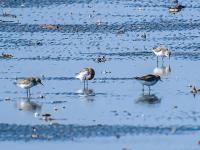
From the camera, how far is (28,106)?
24.5 metres

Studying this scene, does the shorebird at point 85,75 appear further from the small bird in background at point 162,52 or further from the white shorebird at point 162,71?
the small bird in background at point 162,52

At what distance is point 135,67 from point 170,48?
5.15 metres

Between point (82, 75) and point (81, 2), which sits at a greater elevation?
point (82, 75)

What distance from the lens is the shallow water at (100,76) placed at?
830 inches

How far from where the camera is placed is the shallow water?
21078 mm

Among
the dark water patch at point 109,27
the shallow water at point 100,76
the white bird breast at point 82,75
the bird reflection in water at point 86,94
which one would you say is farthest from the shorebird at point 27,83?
the dark water patch at point 109,27

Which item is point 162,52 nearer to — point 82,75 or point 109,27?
point 82,75

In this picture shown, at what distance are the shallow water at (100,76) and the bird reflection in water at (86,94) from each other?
3 cm

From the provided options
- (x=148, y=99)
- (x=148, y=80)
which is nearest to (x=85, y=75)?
(x=148, y=80)

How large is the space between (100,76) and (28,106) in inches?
220

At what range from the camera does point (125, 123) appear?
22.1 meters

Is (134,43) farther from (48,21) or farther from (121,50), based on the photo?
(48,21)

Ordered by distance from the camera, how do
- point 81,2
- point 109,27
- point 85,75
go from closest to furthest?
point 85,75 → point 109,27 → point 81,2

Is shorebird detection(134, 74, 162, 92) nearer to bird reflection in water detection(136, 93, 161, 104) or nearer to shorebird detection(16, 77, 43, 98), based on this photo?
bird reflection in water detection(136, 93, 161, 104)
